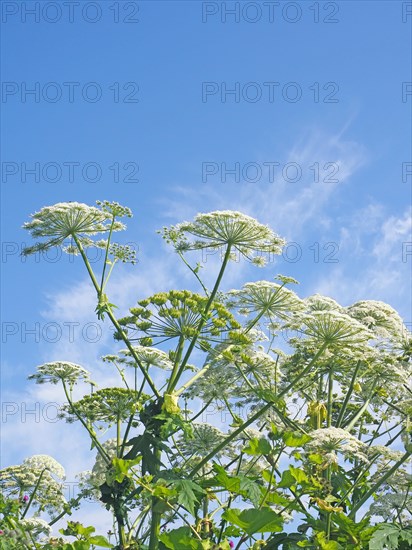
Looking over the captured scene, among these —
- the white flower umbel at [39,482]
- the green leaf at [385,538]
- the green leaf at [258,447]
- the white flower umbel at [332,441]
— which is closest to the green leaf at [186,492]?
the green leaf at [258,447]

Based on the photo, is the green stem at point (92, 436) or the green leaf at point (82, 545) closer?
the green leaf at point (82, 545)

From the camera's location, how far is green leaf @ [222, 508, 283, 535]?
13.7 feet

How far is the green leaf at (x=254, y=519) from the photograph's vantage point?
13.7 feet

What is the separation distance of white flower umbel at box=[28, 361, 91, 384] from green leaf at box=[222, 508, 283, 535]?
7872 mm

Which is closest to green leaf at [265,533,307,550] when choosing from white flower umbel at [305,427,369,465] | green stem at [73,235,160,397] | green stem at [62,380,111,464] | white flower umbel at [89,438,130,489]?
white flower umbel at [305,427,369,465]

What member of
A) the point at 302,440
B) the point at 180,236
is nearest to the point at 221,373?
the point at 180,236

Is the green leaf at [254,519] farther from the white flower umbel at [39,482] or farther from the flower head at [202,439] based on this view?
the white flower umbel at [39,482]

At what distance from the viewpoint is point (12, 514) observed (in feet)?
30.1

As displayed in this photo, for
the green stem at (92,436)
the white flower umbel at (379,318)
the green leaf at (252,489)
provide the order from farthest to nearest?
1. the green stem at (92,436)
2. the white flower umbel at (379,318)
3. the green leaf at (252,489)

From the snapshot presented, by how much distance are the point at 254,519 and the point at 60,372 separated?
8.14 meters

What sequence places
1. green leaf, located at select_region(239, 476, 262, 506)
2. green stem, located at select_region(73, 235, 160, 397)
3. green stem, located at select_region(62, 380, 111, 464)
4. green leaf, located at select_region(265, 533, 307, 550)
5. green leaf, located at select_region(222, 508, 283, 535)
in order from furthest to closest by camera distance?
green stem, located at select_region(62, 380, 111, 464) → green stem, located at select_region(73, 235, 160, 397) → green leaf, located at select_region(265, 533, 307, 550) → green leaf, located at select_region(239, 476, 262, 506) → green leaf, located at select_region(222, 508, 283, 535)

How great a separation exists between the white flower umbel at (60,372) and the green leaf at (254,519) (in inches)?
310

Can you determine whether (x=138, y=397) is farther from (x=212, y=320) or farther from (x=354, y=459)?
(x=354, y=459)

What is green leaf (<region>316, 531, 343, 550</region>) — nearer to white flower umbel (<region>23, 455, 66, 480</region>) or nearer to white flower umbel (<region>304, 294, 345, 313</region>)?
white flower umbel (<region>304, 294, 345, 313</region>)
